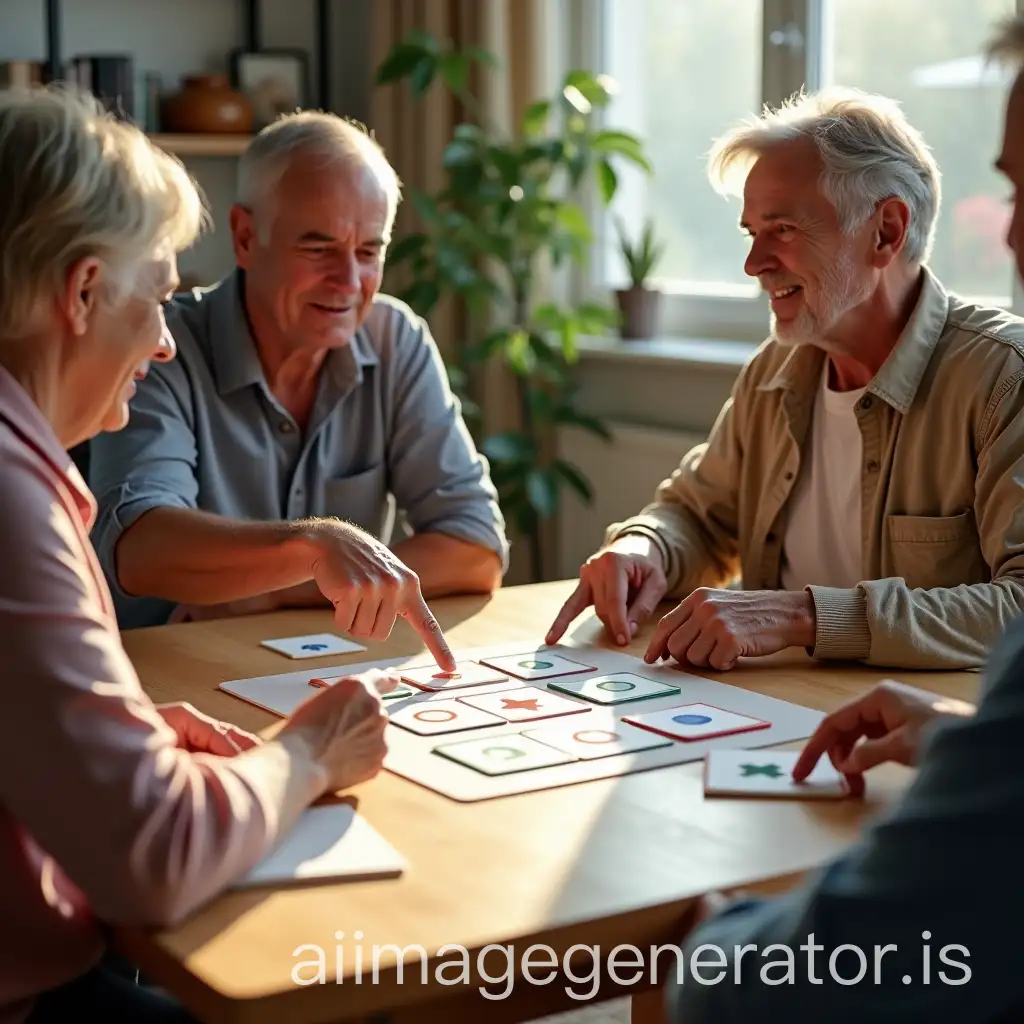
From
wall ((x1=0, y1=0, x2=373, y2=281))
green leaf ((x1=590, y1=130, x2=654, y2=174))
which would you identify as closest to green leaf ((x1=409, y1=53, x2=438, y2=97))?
green leaf ((x1=590, y1=130, x2=654, y2=174))

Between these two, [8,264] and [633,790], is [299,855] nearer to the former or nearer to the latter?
[633,790]

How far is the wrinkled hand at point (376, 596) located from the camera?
1852 mm

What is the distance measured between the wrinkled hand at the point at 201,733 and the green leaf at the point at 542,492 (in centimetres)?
250

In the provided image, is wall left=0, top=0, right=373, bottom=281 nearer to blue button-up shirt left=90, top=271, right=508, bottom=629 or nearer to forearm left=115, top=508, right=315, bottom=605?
blue button-up shirt left=90, top=271, right=508, bottom=629

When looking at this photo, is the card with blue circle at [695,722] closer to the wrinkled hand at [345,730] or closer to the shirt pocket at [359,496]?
the wrinkled hand at [345,730]

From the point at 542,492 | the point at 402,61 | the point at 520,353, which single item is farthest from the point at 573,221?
the point at 542,492

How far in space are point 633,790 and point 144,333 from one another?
23.6 inches

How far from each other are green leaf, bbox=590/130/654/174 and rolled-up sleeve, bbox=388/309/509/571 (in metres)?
1.50

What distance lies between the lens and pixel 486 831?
4.41 feet

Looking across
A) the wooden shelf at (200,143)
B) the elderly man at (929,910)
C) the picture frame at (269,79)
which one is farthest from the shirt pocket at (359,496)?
the picture frame at (269,79)

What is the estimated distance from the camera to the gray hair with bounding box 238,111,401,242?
2467 millimetres

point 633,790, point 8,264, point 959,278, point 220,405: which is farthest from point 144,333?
point 959,278

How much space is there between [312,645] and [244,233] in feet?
2.83

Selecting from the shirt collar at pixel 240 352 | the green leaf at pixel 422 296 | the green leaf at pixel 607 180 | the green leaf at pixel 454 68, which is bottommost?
the green leaf at pixel 422 296
